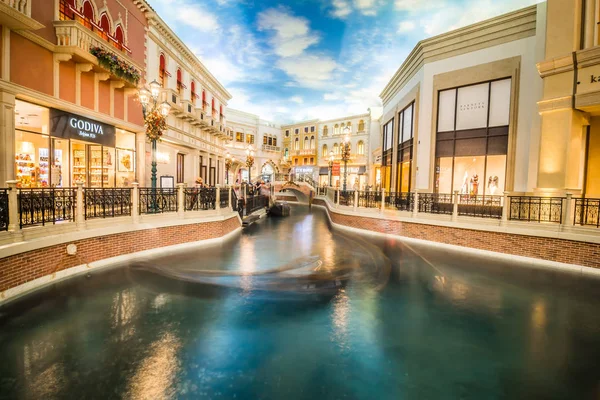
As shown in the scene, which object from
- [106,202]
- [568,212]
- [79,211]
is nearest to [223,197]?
[106,202]

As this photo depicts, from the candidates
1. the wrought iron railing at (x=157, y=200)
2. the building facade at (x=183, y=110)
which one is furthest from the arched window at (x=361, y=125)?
the wrought iron railing at (x=157, y=200)

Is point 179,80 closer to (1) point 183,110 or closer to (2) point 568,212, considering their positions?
(1) point 183,110

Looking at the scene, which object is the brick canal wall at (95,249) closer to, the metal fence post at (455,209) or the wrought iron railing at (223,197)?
the wrought iron railing at (223,197)

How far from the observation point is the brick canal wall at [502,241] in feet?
28.5

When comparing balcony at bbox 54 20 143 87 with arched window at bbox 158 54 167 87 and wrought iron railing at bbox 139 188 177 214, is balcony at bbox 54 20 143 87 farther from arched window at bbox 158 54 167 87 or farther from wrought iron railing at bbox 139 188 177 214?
arched window at bbox 158 54 167 87

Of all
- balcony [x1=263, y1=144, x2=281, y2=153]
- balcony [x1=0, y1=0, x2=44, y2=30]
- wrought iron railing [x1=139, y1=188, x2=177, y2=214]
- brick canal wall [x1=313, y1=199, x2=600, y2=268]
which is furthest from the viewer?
balcony [x1=263, y1=144, x2=281, y2=153]

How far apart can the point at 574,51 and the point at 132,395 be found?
16143 millimetres

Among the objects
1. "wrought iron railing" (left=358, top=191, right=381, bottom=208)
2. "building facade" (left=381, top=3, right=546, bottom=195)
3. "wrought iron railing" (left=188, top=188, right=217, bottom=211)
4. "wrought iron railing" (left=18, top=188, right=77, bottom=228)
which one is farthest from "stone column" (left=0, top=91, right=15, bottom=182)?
"building facade" (left=381, top=3, right=546, bottom=195)

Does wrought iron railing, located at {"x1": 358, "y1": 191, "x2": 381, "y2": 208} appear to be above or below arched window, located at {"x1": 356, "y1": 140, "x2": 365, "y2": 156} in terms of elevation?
below

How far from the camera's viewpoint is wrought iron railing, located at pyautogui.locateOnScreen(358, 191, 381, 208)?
1611 cm

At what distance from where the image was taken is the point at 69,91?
35.8 feet

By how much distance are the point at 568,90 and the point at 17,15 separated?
59.5 ft

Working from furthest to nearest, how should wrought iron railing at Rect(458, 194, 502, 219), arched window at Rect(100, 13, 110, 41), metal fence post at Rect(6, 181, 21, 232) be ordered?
arched window at Rect(100, 13, 110, 41)
wrought iron railing at Rect(458, 194, 502, 219)
metal fence post at Rect(6, 181, 21, 232)

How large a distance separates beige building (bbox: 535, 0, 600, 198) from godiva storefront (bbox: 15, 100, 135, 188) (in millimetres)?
16358
